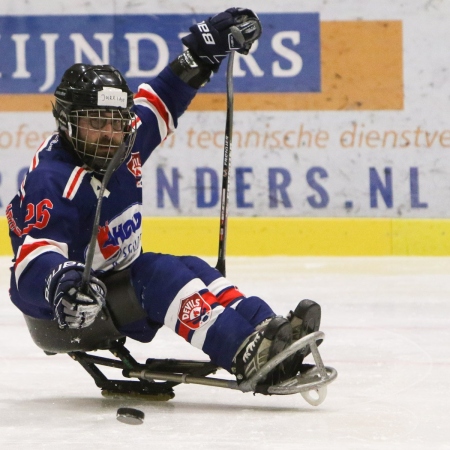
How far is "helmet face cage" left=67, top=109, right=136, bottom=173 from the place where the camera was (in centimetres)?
278

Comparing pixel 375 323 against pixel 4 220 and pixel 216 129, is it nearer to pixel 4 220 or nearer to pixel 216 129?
pixel 216 129

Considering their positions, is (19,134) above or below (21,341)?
above

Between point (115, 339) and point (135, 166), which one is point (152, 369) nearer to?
point (115, 339)

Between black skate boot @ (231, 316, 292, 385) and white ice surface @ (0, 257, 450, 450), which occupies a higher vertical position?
black skate boot @ (231, 316, 292, 385)

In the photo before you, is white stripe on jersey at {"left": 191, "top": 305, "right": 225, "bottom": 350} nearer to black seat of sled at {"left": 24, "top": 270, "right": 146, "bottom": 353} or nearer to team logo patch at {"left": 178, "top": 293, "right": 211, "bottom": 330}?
team logo patch at {"left": 178, "top": 293, "right": 211, "bottom": 330}

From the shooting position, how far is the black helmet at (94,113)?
9.10 ft

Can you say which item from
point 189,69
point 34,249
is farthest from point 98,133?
point 189,69

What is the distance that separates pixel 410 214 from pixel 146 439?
3418 millimetres

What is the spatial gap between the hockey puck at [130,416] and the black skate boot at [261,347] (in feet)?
0.84

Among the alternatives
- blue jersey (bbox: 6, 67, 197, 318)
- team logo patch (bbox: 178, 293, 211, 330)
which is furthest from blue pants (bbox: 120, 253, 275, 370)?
blue jersey (bbox: 6, 67, 197, 318)

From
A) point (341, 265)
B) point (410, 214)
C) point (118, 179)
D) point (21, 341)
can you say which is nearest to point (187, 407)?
point (118, 179)

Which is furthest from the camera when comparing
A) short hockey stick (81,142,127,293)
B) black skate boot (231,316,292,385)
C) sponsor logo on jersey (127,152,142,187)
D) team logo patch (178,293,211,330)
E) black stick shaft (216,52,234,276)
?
black stick shaft (216,52,234,276)

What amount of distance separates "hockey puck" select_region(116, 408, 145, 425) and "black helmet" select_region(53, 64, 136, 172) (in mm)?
626

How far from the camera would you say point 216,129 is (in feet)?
19.0
